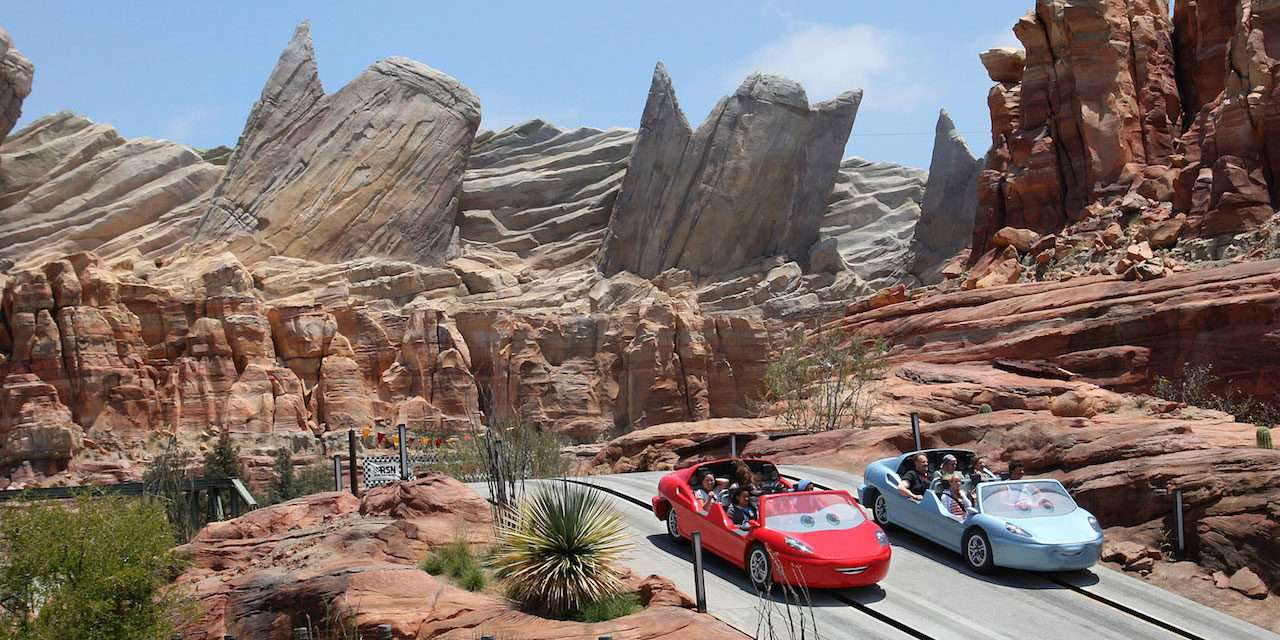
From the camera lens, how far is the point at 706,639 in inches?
485

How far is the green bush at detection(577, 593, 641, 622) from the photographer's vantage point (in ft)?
44.4

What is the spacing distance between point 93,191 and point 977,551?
213 ft

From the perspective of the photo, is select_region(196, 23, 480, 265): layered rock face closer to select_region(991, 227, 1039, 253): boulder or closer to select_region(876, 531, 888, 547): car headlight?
select_region(991, 227, 1039, 253): boulder

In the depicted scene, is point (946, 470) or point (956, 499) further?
point (946, 470)

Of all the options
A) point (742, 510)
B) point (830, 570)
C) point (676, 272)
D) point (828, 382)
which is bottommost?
point (830, 570)

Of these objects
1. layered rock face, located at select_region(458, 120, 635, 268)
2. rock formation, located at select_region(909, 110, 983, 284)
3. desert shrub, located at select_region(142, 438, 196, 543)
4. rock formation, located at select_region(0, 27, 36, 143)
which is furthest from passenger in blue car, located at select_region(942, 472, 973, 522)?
rock formation, located at select_region(0, 27, 36, 143)

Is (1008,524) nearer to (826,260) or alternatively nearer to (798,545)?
(798,545)

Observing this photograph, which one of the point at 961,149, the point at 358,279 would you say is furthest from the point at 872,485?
the point at 961,149

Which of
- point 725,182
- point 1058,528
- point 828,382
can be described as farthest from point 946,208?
point 1058,528

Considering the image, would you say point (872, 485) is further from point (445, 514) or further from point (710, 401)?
point (710, 401)

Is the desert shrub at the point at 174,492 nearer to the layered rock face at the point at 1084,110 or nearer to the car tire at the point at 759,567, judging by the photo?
the car tire at the point at 759,567

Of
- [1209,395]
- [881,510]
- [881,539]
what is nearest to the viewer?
[881,539]

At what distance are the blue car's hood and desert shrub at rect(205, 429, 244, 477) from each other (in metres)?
30.7

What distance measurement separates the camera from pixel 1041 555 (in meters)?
15.8
